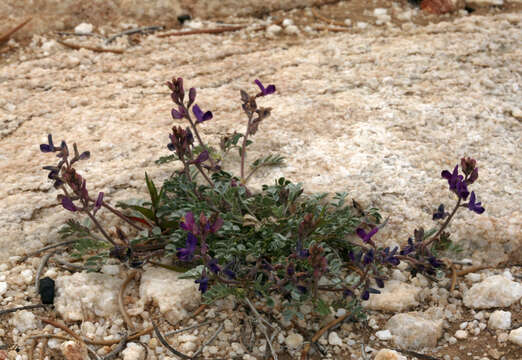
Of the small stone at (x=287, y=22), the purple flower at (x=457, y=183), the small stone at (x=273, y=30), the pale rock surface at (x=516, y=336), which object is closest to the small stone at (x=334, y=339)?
the pale rock surface at (x=516, y=336)

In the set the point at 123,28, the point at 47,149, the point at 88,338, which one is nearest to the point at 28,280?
the point at 88,338

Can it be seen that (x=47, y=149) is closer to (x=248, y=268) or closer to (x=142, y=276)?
(x=142, y=276)

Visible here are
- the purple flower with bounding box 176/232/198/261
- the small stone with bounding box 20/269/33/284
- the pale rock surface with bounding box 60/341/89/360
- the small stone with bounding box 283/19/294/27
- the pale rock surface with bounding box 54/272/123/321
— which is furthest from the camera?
the small stone with bounding box 283/19/294/27

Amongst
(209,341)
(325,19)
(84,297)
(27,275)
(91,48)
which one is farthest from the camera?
(325,19)

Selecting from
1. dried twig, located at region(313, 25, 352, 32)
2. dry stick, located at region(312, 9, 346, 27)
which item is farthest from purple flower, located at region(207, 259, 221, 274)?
dry stick, located at region(312, 9, 346, 27)

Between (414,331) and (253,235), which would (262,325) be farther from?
(414,331)

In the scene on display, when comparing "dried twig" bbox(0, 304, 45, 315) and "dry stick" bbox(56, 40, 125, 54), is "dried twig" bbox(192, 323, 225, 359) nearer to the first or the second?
"dried twig" bbox(0, 304, 45, 315)

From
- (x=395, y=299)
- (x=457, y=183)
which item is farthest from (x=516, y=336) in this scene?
(x=457, y=183)
